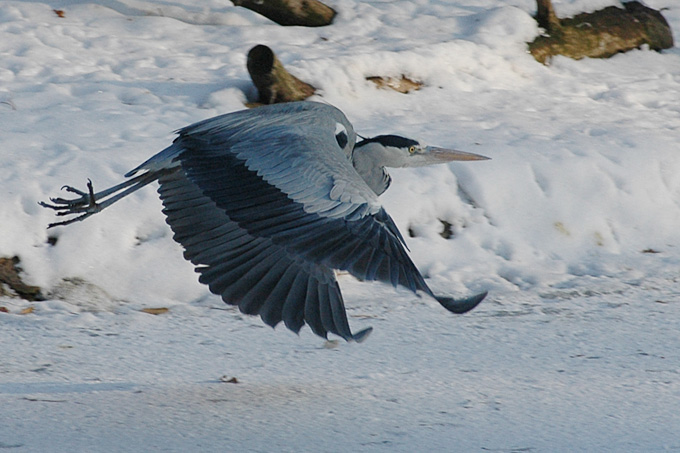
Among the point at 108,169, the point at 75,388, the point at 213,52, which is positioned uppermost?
the point at 213,52

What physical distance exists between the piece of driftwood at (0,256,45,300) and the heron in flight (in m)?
1.12

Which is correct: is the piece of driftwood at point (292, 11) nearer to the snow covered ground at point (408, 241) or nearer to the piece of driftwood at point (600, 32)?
the snow covered ground at point (408, 241)

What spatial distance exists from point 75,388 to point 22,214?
1.63 meters

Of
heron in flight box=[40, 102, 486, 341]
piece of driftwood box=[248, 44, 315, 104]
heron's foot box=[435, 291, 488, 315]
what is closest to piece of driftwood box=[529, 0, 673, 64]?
piece of driftwood box=[248, 44, 315, 104]

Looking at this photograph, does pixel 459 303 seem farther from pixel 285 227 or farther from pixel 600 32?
pixel 600 32

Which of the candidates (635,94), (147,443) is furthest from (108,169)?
(635,94)

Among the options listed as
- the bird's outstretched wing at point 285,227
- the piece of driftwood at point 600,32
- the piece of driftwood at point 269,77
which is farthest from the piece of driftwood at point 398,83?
the bird's outstretched wing at point 285,227

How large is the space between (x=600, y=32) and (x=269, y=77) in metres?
3.55

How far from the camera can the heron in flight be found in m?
3.14

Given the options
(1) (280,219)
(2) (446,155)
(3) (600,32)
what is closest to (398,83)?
(3) (600,32)

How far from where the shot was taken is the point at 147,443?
3.25 meters

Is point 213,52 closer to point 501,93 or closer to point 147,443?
point 501,93

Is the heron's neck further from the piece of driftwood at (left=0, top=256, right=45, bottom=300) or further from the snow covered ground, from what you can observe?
the piece of driftwood at (left=0, top=256, right=45, bottom=300)

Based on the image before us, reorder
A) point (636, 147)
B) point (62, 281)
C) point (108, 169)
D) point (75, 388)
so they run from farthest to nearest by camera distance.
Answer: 1. point (636, 147)
2. point (108, 169)
3. point (62, 281)
4. point (75, 388)
